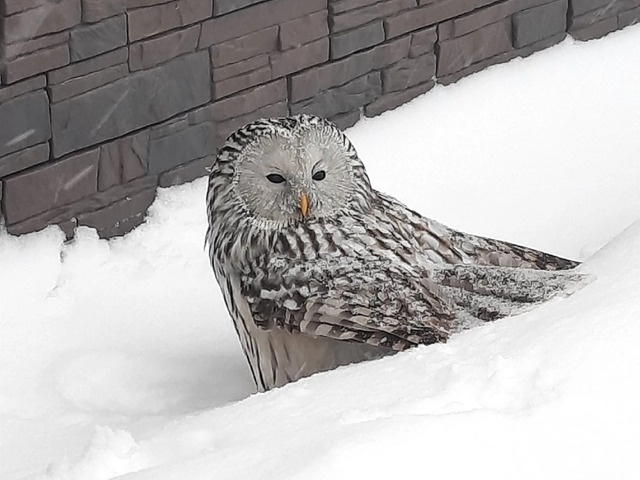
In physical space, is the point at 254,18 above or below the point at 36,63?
above

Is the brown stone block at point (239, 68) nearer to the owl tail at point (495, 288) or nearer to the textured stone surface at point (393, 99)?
the textured stone surface at point (393, 99)

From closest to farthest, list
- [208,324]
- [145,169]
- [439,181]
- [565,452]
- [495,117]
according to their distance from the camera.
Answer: [565,452] < [208,324] < [145,169] < [439,181] < [495,117]

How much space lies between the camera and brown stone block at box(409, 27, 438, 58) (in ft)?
15.9

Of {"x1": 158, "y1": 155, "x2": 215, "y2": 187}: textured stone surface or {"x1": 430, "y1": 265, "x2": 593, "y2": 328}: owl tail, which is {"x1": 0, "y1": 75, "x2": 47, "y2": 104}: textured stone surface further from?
{"x1": 430, "y1": 265, "x2": 593, "y2": 328}: owl tail

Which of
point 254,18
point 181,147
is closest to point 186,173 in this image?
point 181,147

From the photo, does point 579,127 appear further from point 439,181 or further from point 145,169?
point 145,169

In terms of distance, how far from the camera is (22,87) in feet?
12.3

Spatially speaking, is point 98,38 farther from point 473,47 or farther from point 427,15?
point 473,47

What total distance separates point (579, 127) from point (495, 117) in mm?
305

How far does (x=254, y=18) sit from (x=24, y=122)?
89 centimetres

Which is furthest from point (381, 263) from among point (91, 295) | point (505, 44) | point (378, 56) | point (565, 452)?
point (505, 44)

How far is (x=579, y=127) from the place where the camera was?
16.1ft

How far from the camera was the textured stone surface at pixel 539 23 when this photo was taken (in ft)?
17.0

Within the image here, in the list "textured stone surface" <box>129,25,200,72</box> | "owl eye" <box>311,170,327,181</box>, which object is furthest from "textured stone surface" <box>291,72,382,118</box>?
"owl eye" <box>311,170,327,181</box>
